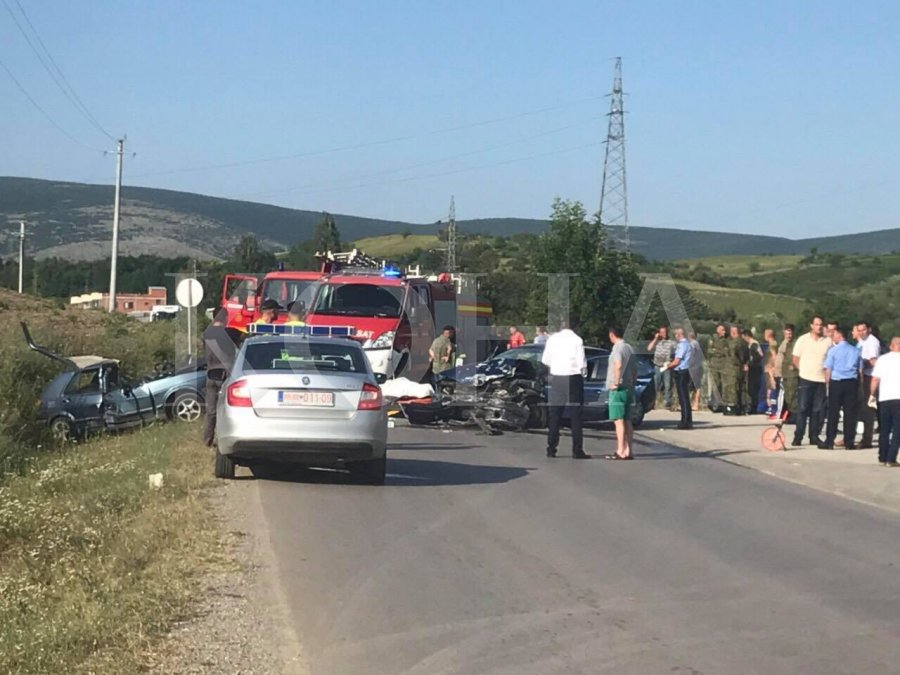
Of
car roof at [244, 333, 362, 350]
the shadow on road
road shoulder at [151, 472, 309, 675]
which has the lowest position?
the shadow on road

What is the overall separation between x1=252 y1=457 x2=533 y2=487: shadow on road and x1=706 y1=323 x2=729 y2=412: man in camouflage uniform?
38.9 feet

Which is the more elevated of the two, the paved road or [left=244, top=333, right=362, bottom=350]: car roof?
[left=244, top=333, right=362, bottom=350]: car roof

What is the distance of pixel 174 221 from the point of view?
118 m

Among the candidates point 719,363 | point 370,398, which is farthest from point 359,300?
point 370,398

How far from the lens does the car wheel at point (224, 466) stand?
13.0 m

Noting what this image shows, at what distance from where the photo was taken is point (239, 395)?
12508mm

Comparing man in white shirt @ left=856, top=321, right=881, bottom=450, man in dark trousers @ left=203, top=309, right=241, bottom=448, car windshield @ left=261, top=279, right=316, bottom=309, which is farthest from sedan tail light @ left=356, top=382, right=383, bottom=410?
car windshield @ left=261, top=279, right=316, bottom=309

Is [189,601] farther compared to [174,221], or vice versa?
[174,221]

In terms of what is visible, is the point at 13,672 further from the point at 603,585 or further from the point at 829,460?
the point at 829,460

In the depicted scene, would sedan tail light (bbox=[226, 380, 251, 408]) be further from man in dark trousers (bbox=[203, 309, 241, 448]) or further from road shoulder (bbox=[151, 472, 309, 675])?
road shoulder (bbox=[151, 472, 309, 675])

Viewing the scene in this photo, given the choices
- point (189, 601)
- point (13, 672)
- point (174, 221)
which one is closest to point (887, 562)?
point (189, 601)

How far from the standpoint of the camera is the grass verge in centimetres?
652

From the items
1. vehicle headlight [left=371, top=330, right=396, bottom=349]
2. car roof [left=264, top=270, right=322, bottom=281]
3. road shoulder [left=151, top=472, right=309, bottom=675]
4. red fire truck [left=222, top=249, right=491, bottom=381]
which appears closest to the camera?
road shoulder [left=151, top=472, right=309, bottom=675]

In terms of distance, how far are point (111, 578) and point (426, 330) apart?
17.1m
